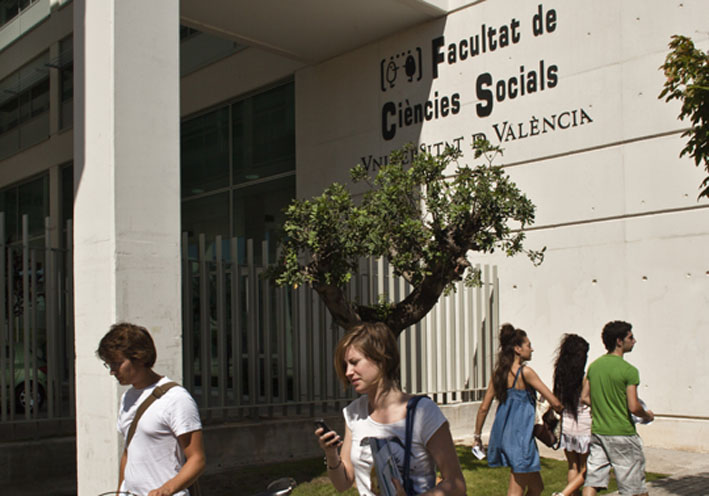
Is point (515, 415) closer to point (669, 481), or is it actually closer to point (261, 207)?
point (669, 481)

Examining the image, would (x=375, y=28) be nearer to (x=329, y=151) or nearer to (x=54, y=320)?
(x=329, y=151)

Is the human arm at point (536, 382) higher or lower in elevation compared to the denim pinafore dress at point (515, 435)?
higher

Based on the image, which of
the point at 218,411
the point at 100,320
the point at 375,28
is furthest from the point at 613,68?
the point at 100,320

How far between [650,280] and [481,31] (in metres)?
4.82

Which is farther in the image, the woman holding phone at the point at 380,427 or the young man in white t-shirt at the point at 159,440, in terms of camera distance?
the young man in white t-shirt at the point at 159,440

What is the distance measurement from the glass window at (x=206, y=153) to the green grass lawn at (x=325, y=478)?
8637 mm

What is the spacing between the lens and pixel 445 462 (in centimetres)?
292

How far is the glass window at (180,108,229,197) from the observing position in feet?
53.3

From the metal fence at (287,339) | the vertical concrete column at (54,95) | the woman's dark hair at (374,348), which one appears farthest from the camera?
the vertical concrete column at (54,95)

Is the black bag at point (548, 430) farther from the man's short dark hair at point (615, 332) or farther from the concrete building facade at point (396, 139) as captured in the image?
the concrete building facade at point (396, 139)

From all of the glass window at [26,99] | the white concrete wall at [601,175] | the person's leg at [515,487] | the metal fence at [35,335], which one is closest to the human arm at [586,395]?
the person's leg at [515,487]

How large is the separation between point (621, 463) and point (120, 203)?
447cm

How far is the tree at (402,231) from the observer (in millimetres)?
7371

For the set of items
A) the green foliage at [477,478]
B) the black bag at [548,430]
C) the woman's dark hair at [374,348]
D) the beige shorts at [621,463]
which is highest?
the woman's dark hair at [374,348]
